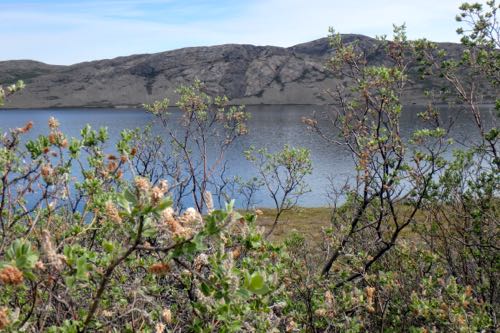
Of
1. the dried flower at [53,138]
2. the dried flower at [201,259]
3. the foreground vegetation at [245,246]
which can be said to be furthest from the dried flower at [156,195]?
the dried flower at [53,138]

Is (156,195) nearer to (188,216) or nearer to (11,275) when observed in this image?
(188,216)

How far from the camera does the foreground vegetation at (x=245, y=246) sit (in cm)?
298

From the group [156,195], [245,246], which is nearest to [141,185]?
[156,195]

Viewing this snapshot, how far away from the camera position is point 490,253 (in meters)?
11.5

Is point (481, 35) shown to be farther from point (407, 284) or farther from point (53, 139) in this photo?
point (53, 139)

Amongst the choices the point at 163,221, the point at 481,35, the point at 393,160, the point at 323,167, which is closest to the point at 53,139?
the point at 163,221

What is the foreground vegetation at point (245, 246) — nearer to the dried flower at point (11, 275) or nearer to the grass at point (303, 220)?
the dried flower at point (11, 275)

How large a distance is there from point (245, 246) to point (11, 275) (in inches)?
87.3

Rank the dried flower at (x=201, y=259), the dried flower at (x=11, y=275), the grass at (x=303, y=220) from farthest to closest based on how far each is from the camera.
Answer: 1. the grass at (x=303, y=220)
2. the dried flower at (x=201, y=259)
3. the dried flower at (x=11, y=275)

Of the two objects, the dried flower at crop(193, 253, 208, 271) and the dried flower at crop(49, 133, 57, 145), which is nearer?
the dried flower at crop(193, 253, 208, 271)

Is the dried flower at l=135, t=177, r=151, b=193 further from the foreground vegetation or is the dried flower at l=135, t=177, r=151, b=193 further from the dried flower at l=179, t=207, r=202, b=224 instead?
the dried flower at l=179, t=207, r=202, b=224

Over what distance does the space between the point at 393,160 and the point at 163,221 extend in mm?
11257

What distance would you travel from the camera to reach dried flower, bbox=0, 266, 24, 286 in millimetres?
2461

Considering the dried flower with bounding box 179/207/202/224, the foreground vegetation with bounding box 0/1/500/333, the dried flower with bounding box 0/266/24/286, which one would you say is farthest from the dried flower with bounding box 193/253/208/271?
the dried flower with bounding box 0/266/24/286
